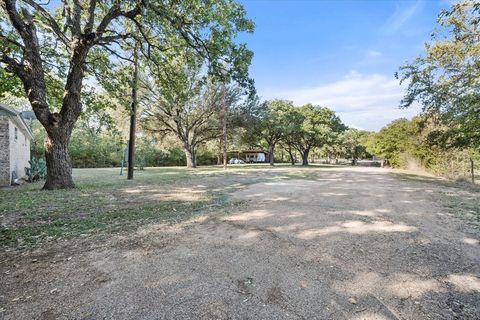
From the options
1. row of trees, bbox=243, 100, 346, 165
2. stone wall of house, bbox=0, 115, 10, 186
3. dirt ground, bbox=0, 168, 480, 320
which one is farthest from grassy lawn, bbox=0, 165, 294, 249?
row of trees, bbox=243, 100, 346, 165

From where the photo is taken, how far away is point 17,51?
839 cm

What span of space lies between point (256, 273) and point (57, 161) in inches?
343

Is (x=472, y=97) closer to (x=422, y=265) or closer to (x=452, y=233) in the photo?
(x=452, y=233)

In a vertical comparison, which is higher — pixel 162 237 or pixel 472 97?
pixel 472 97

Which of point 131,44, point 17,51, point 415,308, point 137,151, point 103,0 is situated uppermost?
point 103,0

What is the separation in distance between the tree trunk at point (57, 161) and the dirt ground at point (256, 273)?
6.18 meters

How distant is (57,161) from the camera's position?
338 inches

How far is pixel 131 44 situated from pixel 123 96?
2.07 meters

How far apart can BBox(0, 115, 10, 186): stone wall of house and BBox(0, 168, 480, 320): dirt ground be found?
32.7 ft

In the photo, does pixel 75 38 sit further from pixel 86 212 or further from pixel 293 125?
pixel 293 125

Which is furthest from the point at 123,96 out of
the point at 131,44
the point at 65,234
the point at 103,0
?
the point at 65,234

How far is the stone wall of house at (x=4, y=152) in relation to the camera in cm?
1045

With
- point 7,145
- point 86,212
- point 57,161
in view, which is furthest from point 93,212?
point 7,145

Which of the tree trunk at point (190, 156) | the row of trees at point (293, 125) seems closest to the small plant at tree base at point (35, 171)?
the tree trunk at point (190, 156)
